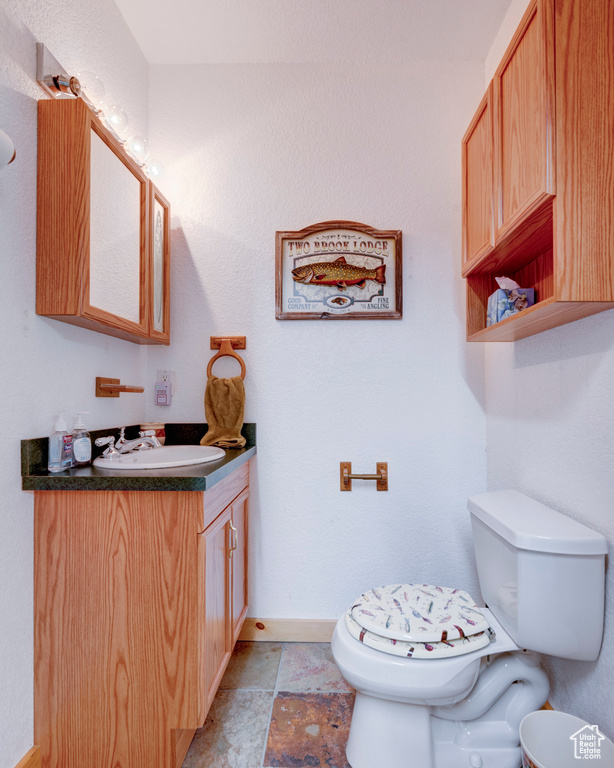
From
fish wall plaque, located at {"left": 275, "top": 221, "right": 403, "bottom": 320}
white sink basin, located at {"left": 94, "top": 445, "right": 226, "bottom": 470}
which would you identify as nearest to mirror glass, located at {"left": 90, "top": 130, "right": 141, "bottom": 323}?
white sink basin, located at {"left": 94, "top": 445, "right": 226, "bottom": 470}

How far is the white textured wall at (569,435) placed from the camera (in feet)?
3.67

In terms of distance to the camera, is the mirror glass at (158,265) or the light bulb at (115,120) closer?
the light bulb at (115,120)

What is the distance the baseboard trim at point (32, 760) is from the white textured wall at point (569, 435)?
5.06 ft

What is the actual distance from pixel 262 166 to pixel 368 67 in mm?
663

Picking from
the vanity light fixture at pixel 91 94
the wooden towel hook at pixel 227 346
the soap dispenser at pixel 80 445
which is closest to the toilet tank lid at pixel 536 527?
the wooden towel hook at pixel 227 346

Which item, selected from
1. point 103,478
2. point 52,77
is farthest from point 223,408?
point 52,77

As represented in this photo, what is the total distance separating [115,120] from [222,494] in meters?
1.37

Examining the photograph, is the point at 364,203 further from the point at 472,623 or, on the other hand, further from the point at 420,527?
the point at 472,623

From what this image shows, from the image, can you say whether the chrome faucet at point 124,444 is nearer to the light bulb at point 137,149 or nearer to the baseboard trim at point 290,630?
the baseboard trim at point 290,630

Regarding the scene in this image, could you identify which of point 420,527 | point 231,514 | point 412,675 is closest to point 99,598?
point 231,514

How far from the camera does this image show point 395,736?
1188 millimetres

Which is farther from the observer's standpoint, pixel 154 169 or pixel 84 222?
pixel 154 169

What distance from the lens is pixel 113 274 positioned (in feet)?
4.66

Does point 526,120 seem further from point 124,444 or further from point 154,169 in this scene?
point 124,444
